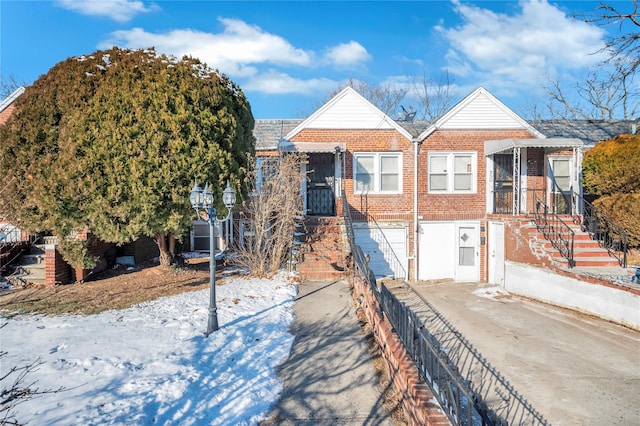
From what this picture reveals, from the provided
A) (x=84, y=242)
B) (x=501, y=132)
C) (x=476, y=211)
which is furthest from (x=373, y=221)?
(x=84, y=242)

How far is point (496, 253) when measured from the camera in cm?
1284

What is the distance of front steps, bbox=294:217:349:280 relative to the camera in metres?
10.1

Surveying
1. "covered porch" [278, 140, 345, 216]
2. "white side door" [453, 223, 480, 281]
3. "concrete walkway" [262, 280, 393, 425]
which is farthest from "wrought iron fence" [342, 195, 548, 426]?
"white side door" [453, 223, 480, 281]

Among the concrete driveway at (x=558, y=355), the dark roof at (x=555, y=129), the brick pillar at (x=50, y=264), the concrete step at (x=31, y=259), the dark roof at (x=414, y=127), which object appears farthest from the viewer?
the dark roof at (x=414, y=127)

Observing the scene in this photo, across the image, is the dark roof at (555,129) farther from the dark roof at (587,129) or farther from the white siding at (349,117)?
the white siding at (349,117)

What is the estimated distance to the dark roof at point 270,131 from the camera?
13447mm

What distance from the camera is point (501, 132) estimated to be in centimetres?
1354

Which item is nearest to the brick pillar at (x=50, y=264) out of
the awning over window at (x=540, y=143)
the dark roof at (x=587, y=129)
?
the awning over window at (x=540, y=143)

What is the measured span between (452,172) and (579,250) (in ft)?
15.8

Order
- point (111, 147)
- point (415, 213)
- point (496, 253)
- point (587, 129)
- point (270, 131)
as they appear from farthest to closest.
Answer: point (587, 129)
point (270, 131)
point (415, 213)
point (496, 253)
point (111, 147)

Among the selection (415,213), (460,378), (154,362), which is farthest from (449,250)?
(154,362)

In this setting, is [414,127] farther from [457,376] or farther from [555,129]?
[457,376]

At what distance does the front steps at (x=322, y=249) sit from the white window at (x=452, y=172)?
418 cm

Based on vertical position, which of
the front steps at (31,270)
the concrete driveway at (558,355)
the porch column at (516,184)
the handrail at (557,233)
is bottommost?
the concrete driveway at (558,355)
